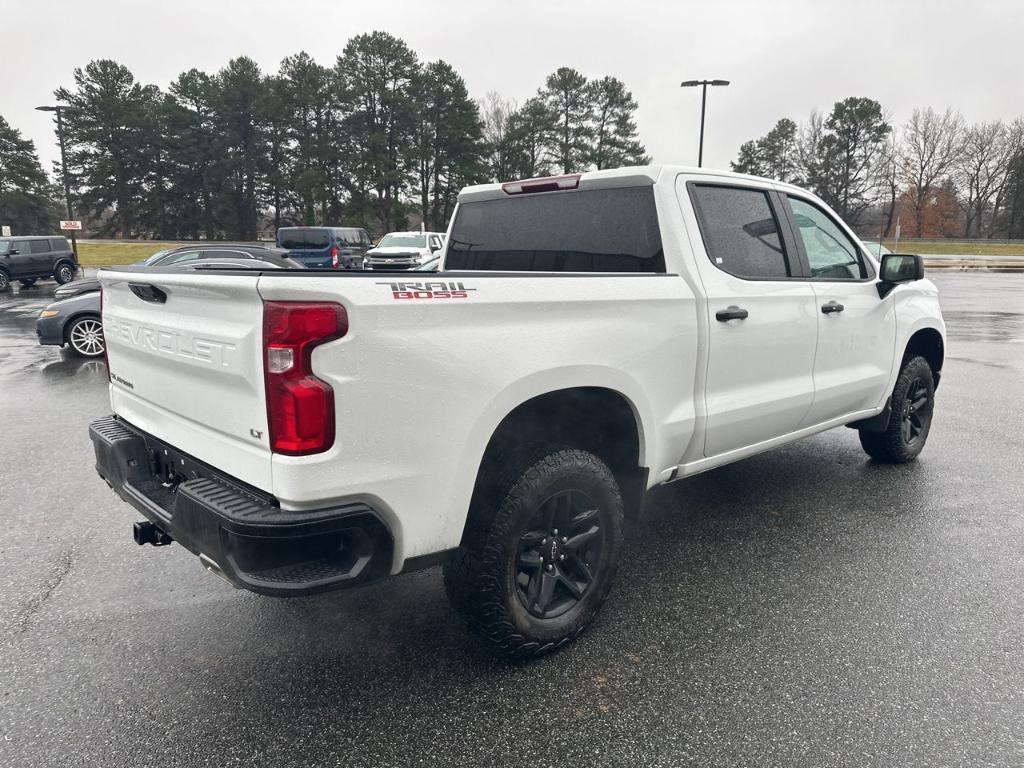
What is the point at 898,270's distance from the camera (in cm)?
431

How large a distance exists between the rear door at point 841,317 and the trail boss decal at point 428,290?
2.45 metres

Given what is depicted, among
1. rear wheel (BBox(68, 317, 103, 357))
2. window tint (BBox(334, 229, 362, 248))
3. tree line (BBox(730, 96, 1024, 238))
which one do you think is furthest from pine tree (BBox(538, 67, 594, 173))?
rear wheel (BBox(68, 317, 103, 357))

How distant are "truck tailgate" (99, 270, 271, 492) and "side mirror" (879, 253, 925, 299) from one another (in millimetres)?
3793

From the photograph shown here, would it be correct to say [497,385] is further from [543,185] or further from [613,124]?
[613,124]

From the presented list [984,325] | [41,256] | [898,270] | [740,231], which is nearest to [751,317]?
[740,231]

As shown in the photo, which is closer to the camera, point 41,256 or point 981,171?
point 41,256

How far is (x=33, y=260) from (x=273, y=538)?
88.1 ft

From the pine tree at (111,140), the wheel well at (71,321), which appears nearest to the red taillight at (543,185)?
the wheel well at (71,321)

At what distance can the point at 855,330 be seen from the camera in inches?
167

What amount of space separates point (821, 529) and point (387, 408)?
3.04 meters

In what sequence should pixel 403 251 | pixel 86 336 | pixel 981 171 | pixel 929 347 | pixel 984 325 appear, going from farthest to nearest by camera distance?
pixel 981 171, pixel 403 251, pixel 984 325, pixel 86 336, pixel 929 347

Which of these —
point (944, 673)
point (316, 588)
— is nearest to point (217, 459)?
point (316, 588)

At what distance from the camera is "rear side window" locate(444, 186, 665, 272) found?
131 inches

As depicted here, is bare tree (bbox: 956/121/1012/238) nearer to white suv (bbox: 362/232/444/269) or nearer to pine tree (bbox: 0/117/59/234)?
white suv (bbox: 362/232/444/269)
